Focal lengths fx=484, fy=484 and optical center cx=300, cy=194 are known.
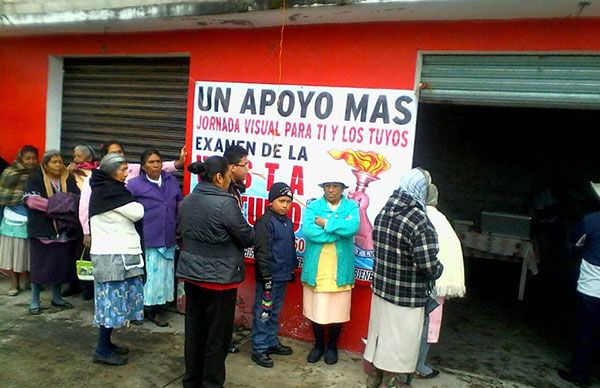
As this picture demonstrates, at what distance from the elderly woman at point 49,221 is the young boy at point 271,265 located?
7.44ft

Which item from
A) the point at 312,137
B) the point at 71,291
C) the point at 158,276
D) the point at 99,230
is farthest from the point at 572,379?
the point at 71,291

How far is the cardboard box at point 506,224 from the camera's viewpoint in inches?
278

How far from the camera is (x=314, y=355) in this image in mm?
4254

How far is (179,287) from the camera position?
210 inches

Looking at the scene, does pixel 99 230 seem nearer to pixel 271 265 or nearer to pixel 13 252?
pixel 271 265

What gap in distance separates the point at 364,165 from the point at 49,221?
3.32 m

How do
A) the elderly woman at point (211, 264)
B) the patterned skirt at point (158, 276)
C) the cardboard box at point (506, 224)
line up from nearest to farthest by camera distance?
the elderly woman at point (211, 264), the patterned skirt at point (158, 276), the cardboard box at point (506, 224)

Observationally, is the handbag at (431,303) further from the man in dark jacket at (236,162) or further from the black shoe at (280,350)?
the man in dark jacket at (236,162)

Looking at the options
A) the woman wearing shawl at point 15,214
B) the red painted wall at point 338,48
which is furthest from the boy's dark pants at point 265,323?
the woman wearing shawl at point 15,214

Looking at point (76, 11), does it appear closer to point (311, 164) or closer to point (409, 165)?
point (311, 164)

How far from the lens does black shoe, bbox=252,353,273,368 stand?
4.11m

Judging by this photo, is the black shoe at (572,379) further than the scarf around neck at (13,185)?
No

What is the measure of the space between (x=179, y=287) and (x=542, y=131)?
686 centimetres

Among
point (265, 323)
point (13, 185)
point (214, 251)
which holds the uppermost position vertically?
point (13, 185)
